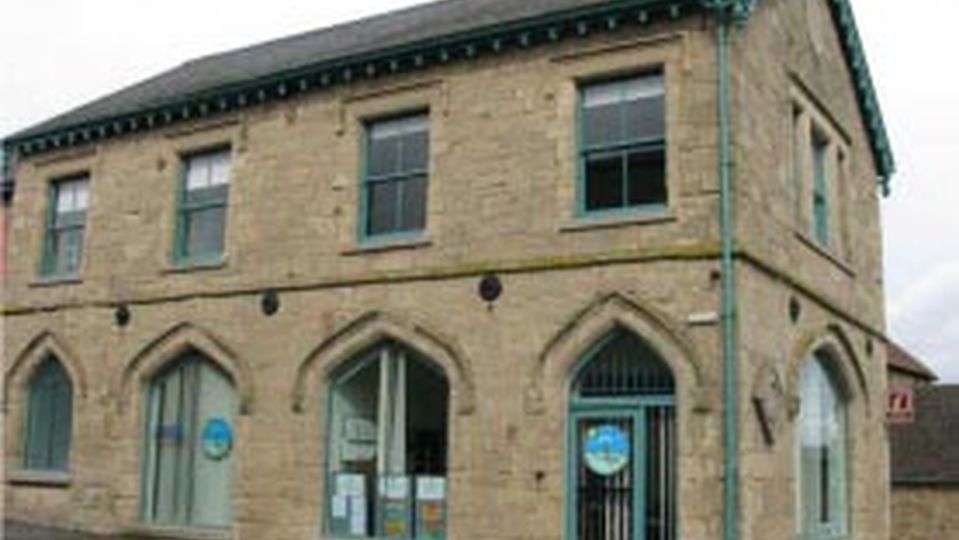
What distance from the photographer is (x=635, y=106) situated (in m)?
16.5

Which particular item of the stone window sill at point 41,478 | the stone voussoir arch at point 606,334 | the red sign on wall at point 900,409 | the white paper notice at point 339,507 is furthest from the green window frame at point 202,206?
the red sign on wall at point 900,409

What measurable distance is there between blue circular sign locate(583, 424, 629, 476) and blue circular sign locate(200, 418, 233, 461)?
5921 millimetres

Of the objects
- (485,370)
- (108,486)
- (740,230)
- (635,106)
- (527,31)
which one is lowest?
(108,486)

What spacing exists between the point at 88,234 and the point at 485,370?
860cm

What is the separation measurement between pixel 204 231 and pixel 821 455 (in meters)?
9.93

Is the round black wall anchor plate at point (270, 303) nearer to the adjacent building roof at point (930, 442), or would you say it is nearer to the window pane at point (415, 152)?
the window pane at point (415, 152)

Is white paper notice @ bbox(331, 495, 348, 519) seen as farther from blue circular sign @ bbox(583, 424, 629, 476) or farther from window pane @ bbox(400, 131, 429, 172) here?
window pane @ bbox(400, 131, 429, 172)

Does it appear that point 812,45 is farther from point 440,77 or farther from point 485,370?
point 485,370

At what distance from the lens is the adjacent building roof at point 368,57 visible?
664 inches

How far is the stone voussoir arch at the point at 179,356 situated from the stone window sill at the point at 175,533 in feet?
5.87

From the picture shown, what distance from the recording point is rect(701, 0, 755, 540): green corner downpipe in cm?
1473

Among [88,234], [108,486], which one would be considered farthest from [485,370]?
[88,234]

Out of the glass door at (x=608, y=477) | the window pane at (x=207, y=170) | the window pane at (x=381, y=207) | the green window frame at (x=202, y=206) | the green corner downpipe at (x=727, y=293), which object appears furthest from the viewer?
the window pane at (x=207, y=170)

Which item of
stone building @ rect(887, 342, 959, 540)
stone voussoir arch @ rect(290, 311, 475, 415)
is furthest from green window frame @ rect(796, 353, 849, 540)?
stone building @ rect(887, 342, 959, 540)
